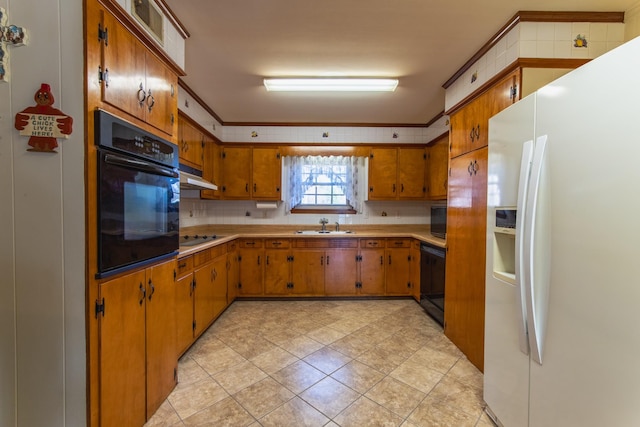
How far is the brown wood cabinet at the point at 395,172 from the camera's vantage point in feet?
13.0

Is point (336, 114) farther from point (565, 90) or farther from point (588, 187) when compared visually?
point (588, 187)

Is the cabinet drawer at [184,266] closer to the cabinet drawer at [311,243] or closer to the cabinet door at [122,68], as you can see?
the cabinet door at [122,68]

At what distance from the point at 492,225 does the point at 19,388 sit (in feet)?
8.09

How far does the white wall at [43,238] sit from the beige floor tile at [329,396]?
3.97 ft

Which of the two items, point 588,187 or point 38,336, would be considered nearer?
point 588,187

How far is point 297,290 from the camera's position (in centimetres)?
364

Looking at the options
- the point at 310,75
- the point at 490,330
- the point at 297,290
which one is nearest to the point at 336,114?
the point at 310,75

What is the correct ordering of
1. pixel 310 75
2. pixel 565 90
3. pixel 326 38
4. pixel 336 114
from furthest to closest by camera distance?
pixel 336 114, pixel 310 75, pixel 326 38, pixel 565 90

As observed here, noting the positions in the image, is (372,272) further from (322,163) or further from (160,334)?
→ (160,334)

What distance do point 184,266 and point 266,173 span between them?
209 centimetres

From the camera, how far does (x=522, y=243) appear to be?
119 centimetres

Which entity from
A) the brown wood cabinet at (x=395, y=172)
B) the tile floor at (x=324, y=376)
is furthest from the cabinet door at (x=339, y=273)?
the brown wood cabinet at (x=395, y=172)

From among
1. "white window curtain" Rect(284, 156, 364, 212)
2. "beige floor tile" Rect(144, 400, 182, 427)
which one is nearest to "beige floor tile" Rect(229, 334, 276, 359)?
"beige floor tile" Rect(144, 400, 182, 427)

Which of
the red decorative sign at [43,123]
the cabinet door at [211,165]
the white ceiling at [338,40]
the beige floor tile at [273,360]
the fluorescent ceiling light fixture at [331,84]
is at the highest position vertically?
the white ceiling at [338,40]
